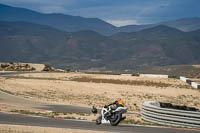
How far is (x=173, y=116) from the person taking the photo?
72.2ft

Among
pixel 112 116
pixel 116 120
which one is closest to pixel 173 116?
pixel 116 120

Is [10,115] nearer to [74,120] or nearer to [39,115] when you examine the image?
[39,115]

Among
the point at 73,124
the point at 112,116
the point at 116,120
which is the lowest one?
the point at 73,124

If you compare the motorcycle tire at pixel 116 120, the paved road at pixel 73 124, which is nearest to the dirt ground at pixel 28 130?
the paved road at pixel 73 124

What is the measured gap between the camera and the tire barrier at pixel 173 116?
835 inches

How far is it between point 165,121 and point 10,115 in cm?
1002

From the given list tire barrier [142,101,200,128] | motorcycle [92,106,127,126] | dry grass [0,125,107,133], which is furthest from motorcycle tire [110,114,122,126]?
tire barrier [142,101,200,128]

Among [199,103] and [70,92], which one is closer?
[199,103]

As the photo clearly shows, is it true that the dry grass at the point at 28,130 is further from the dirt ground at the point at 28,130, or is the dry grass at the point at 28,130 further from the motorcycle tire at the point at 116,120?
the motorcycle tire at the point at 116,120

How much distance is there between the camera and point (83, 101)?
38.5 metres

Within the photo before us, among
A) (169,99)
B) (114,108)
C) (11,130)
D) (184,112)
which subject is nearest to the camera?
(11,130)

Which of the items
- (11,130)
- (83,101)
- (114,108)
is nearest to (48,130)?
(11,130)

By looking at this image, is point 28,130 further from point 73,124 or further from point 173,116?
point 173,116

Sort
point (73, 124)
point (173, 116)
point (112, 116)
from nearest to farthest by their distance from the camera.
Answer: point (112, 116), point (73, 124), point (173, 116)
